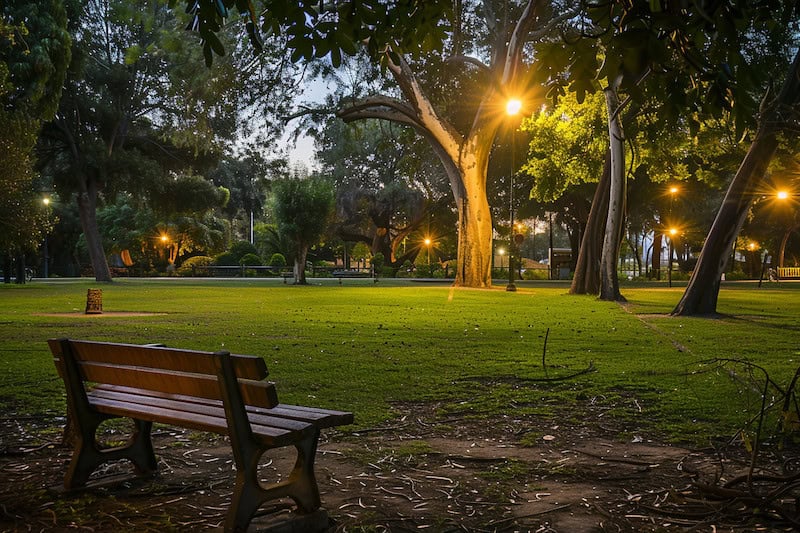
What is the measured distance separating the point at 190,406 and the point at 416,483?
150 centimetres

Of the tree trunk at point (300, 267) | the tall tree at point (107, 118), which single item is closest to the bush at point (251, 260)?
the tall tree at point (107, 118)

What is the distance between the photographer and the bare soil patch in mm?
4266

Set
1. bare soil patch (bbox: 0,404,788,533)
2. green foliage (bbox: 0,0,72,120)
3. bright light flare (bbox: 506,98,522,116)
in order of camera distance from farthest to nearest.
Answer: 1. green foliage (bbox: 0,0,72,120)
2. bright light flare (bbox: 506,98,522,116)
3. bare soil patch (bbox: 0,404,788,533)

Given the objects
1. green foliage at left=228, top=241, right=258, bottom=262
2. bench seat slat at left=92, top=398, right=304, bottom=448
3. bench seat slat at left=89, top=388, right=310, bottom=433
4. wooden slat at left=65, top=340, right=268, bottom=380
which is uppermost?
green foliage at left=228, top=241, right=258, bottom=262

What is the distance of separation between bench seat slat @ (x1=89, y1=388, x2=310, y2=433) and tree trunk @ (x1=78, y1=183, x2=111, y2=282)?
140 ft

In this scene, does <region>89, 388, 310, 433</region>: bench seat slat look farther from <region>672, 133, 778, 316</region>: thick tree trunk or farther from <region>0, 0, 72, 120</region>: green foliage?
<region>0, 0, 72, 120</region>: green foliage

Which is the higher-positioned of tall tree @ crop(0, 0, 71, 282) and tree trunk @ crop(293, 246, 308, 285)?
tall tree @ crop(0, 0, 71, 282)

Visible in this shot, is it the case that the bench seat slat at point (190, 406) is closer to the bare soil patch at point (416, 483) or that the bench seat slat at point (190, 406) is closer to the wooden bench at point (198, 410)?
the wooden bench at point (198, 410)

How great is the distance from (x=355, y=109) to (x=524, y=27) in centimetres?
763

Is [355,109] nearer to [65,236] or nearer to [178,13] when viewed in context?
[178,13]

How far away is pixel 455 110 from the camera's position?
37000 mm

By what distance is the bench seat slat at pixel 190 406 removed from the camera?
13.6ft

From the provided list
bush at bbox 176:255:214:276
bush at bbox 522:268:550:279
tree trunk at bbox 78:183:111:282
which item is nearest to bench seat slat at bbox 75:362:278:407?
tree trunk at bbox 78:183:111:282

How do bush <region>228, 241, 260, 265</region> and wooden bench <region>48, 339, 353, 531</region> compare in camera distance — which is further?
bush <region>228, 241, 260, 265</region>
